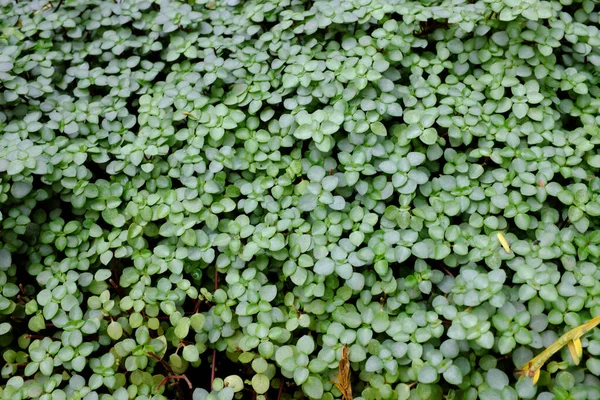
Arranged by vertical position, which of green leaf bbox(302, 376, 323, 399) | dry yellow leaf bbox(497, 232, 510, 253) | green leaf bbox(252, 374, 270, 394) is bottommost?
green leaf bbox(252, 374, 270, 394)

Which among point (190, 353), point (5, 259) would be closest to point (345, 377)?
point (190, 353)

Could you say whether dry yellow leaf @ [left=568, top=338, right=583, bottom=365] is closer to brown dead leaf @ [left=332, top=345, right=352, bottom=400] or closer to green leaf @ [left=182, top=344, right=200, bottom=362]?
brown dead leaf @ [left=332, top=345, right=352, bottom=400]

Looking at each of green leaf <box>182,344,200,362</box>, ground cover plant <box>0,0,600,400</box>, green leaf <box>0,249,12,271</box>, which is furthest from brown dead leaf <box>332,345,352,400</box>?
green leaf <box>0,249,12,271</box>

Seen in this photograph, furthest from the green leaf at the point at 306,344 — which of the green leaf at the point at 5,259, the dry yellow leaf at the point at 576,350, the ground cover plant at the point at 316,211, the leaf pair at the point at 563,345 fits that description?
the green leaf at the point at 5,259

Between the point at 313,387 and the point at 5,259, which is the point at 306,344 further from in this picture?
the point at 5,259

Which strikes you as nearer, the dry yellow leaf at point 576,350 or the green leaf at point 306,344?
the dry yellow leaf at point 576,350

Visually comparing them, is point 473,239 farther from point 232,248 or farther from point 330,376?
point 232,248

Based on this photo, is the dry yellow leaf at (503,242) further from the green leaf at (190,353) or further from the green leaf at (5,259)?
the green leaf at (5,259)
